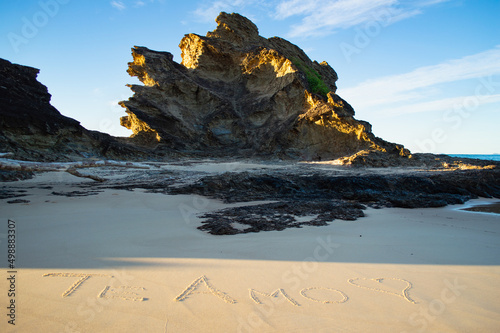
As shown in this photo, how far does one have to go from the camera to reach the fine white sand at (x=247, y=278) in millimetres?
1424

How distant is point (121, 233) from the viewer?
2967 millimetres

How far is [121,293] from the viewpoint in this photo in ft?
5.38

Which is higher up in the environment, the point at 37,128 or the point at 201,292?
the point at 37,128

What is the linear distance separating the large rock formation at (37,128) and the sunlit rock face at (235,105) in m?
3.90

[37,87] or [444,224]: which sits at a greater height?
[37,87]

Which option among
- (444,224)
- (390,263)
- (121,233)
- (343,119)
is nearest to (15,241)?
(121,233)

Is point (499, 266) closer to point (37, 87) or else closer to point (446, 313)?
point (446, 313)

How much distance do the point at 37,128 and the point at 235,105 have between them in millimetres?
13171

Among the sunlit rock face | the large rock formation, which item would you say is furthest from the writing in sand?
the sunlit rock face

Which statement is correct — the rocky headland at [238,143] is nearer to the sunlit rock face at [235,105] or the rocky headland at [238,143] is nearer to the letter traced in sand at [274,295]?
the sunlit rock face at [235,105]

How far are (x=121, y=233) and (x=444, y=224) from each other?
168 inches

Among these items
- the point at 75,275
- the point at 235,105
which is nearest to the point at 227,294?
the point at 75,275

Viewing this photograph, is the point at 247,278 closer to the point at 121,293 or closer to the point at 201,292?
the point at 201,292

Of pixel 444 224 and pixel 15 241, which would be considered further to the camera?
pixel 444 224
